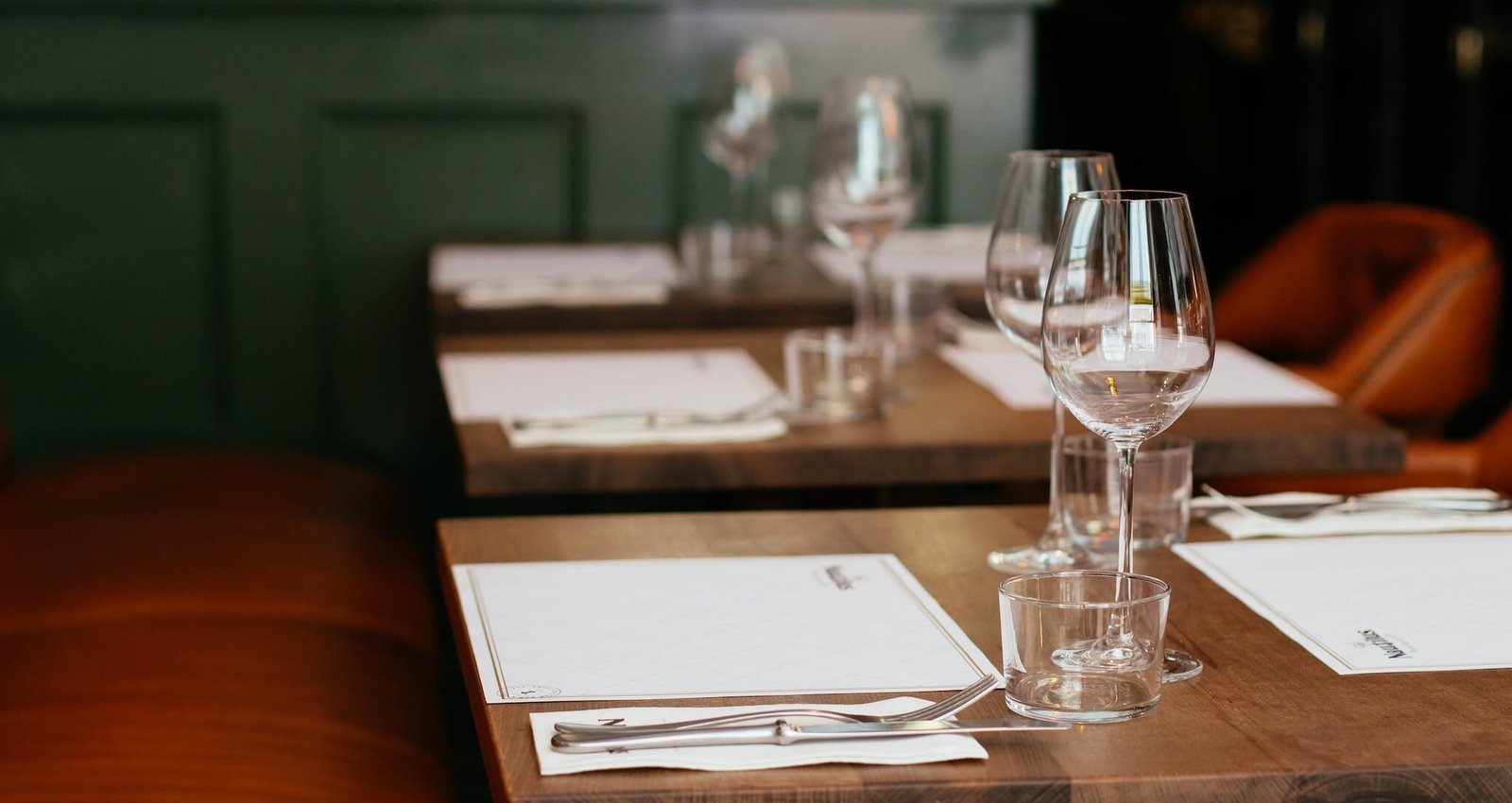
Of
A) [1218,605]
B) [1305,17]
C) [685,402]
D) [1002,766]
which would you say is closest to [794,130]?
[685,402]

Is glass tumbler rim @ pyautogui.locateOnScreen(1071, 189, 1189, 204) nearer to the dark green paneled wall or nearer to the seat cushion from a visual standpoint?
the seat cushion

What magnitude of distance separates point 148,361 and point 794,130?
1150 millimetres

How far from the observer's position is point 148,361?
3.12 metres

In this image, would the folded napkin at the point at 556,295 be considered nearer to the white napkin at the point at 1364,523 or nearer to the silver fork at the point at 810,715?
the white napkin at the point at 1364,523

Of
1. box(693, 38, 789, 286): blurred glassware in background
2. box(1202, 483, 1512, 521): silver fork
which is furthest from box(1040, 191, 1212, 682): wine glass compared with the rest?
box(693, 38, 789, 286): blurred glassware in background

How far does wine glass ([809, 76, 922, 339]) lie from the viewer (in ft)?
5.74

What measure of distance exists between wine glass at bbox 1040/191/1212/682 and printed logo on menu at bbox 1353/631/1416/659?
104mm

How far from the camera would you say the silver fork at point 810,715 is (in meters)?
0.80

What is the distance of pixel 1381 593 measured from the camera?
105 centimetres

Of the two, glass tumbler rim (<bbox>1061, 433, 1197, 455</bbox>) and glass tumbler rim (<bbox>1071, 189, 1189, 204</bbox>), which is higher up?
glass tumbler rim (<bbox>1071, 189, 1189, 204</bbox>)

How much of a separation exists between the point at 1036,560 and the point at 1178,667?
0.23 meters

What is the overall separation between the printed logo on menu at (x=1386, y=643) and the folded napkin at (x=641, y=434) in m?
0.60

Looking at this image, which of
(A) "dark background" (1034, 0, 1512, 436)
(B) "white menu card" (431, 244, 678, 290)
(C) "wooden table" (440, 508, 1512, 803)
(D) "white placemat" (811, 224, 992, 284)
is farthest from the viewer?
(A) "dark background" (1034, 0, 1512, 436)

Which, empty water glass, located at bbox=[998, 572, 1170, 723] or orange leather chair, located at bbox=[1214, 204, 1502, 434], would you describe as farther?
orange leather chair, located at bbox=[1214, 204, 1502, 434]
